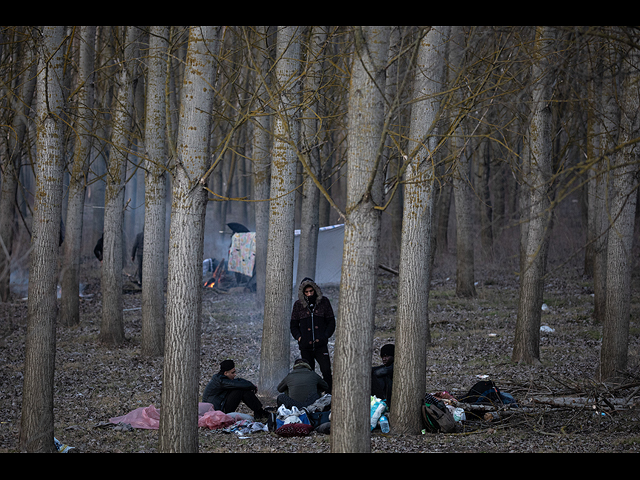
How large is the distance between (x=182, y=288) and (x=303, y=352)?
3.97 m

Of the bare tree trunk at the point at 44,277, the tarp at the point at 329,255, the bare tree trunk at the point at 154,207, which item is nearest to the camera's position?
the bare tree trunk at the point at 44,277

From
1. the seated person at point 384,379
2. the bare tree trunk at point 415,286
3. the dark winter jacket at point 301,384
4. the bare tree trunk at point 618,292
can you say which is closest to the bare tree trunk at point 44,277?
the dark winter jacket at point 301,384

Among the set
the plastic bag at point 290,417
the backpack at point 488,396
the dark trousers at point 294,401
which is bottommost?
the plastic bag at point 290,417

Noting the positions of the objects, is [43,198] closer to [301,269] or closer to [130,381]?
[130,381]

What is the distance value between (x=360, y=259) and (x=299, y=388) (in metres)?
3.58

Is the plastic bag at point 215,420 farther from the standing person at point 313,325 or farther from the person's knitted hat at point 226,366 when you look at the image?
the standing person at point 313,325

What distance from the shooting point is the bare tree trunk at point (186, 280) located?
5.19m

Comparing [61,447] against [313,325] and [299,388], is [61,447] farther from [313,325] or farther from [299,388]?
[313,325]

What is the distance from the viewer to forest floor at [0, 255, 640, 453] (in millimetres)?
6465

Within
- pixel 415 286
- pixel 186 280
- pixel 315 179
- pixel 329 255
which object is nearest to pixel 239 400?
pixel 415 286

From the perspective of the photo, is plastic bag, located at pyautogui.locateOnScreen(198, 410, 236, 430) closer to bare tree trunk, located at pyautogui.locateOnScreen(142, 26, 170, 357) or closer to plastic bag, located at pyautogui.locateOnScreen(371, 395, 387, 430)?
plastic bag, located at pyautogui.locateOnScreen(371, 395, 387, 430)

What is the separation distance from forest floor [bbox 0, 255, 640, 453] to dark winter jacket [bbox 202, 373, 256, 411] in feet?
2.34

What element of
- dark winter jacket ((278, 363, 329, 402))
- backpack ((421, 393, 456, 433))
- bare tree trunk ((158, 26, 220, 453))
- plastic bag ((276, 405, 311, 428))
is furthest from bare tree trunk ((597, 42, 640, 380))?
bare tree trunk ((158, 26, 220, 453))

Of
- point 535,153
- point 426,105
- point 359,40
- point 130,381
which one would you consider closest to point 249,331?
point 130,381
